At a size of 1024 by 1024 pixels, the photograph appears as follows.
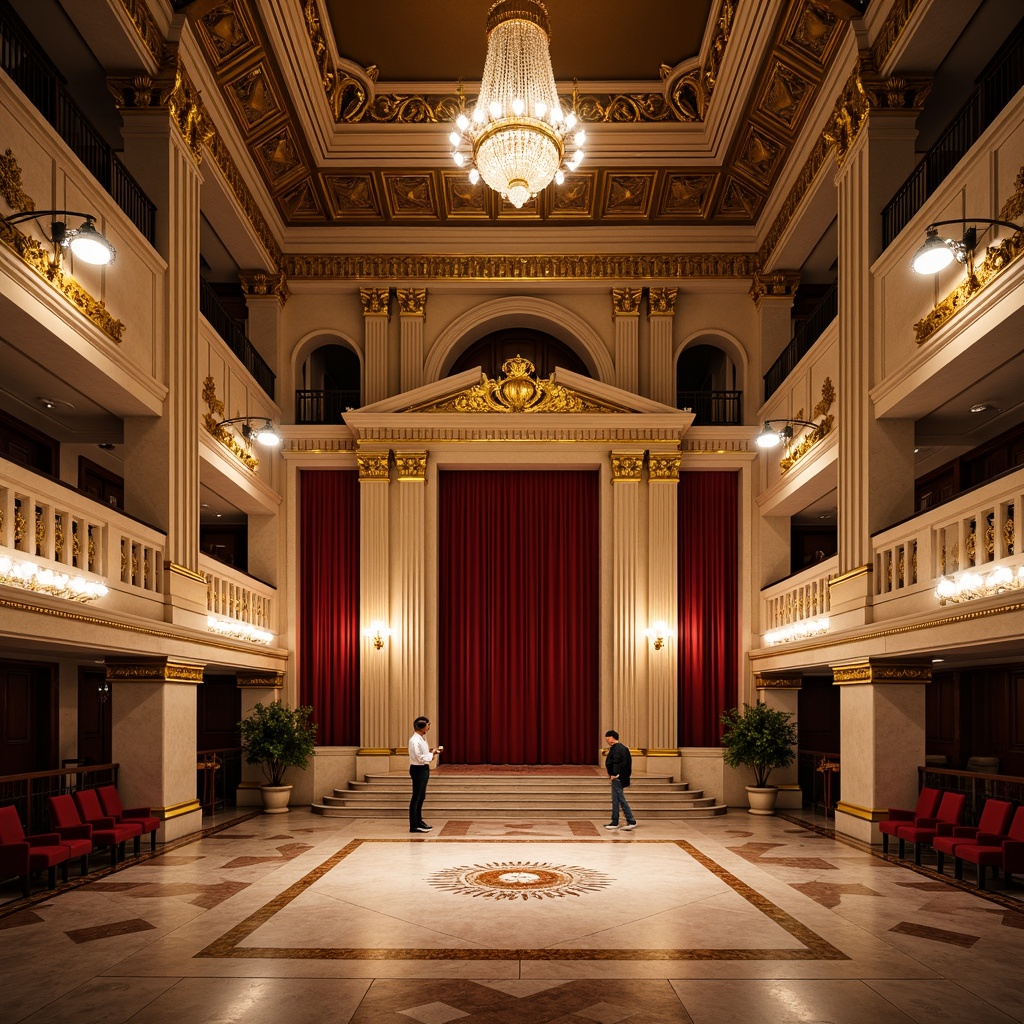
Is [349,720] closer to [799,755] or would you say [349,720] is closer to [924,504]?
[799,755]

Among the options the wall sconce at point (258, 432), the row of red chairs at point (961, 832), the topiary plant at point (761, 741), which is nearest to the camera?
the row of red chairs at point (961, 832)

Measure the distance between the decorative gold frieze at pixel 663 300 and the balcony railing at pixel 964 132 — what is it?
19.8 feet

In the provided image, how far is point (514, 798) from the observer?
15.2 meters

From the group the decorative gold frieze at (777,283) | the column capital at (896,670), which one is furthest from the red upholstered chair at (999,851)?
the decorative gold frieze at (777,283)

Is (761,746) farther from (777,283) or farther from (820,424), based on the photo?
(777,283)

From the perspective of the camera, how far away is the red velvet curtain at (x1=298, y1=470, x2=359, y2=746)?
17484 mm

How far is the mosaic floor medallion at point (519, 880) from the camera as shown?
9.06 metres

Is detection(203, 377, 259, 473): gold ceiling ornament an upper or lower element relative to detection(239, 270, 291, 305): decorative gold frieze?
lower

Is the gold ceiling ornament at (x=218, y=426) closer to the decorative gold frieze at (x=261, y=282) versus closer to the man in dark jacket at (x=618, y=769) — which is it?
the decorative gold frieze at (x=261, y=282)

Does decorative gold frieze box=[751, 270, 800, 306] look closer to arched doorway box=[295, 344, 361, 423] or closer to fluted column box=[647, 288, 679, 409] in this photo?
fluted column box=[647, 288, 679, 409]

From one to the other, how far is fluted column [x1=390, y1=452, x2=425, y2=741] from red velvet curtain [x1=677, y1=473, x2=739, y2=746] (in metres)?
4.36

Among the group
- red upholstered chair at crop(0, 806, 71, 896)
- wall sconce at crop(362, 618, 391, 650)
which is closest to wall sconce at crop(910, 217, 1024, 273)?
red upholstered chair at crop(0, 806, 71, 896)

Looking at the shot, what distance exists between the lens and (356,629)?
1766 centimetres

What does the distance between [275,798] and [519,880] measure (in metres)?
7.41
